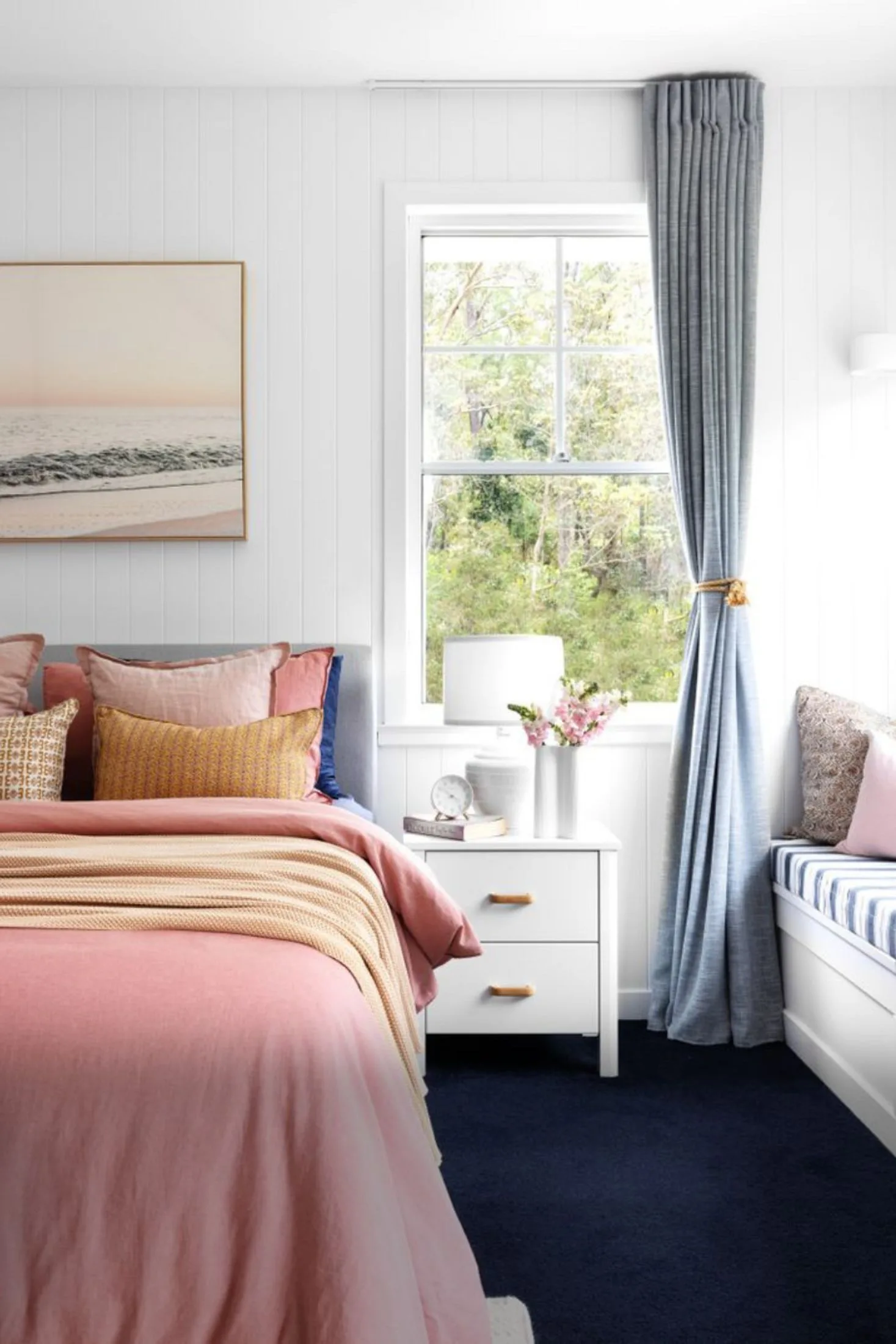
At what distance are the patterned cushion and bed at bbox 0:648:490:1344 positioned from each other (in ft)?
3.21

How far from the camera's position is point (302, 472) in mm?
3512

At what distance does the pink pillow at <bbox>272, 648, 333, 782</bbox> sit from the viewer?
3.07m

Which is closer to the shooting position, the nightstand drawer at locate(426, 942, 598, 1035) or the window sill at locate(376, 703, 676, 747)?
the nightstand drawer at locate(426, 942, 598, 1035)

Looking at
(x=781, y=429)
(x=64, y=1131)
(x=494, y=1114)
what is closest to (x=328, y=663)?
(x=494, y=1114)

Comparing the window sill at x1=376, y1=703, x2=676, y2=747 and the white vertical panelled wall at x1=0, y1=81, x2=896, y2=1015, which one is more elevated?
the white vertical panelled wall at x1=0, y1=81, x2=896, y2=1015

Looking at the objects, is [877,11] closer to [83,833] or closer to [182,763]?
[182,763]

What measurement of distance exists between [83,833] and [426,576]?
1609mm

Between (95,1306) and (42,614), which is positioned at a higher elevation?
(42,614)

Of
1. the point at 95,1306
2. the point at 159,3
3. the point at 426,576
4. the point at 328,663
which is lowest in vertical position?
the point at 95,1306

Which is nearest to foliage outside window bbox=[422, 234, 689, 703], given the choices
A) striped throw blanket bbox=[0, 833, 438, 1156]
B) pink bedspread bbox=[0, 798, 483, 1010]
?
pink bedspread bbox=[0, 798, 483, 1010]

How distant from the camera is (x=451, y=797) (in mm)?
3207

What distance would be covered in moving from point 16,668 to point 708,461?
2003 mm

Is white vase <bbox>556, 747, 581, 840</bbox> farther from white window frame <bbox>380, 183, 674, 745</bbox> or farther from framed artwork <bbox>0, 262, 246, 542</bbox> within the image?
framed artwork <bbox>0, 262, 246, 542</bbox>

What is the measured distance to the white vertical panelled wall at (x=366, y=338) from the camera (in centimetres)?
349
